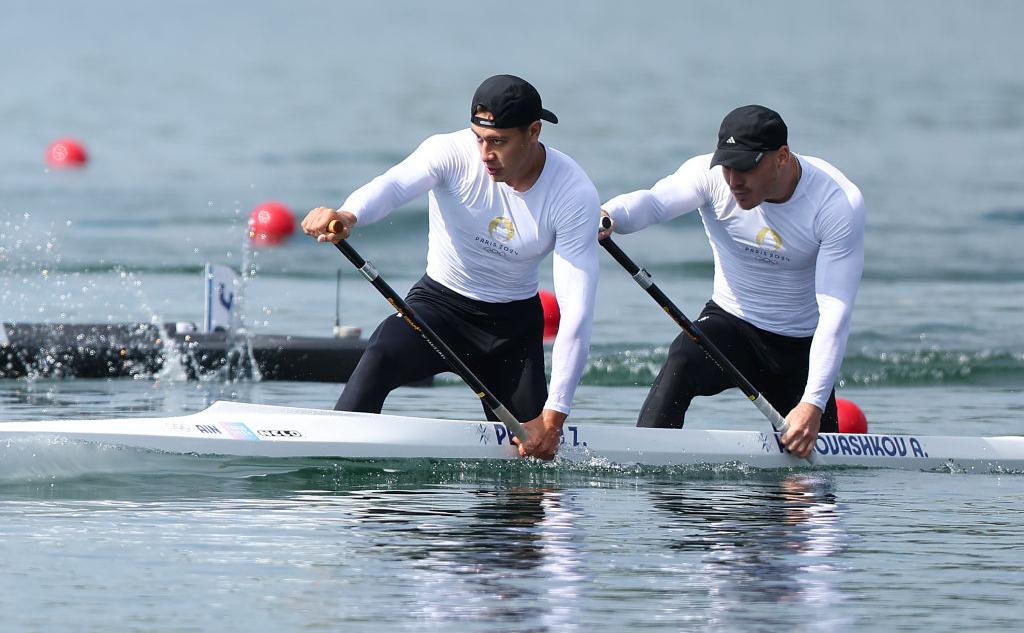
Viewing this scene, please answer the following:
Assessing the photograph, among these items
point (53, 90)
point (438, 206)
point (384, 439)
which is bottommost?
point (384, 439)

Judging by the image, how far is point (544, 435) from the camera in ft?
28.1

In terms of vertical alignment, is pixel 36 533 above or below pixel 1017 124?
below

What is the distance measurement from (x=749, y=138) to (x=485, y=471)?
1963mm

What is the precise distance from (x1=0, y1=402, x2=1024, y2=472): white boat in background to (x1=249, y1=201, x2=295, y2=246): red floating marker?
13.2 metres

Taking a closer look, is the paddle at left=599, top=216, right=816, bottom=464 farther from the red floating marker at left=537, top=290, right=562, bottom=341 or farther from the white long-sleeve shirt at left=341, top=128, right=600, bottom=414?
the red floating marker at left=537, top=290, right=562, bottom=341

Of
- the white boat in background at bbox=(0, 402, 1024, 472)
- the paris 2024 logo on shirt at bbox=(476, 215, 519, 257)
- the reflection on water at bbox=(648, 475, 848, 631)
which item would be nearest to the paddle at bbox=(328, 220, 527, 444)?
the white boat in background at bbox=(0, 402, 1024, 472)

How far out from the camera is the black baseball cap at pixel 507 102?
8062 millimetres

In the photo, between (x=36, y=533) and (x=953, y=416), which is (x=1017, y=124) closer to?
(x=953, y=416)

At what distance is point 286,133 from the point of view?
152 ft

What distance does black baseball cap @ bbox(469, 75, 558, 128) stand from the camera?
8.06m

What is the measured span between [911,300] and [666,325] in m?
4.32

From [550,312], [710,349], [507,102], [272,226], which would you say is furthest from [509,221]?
[272,226]

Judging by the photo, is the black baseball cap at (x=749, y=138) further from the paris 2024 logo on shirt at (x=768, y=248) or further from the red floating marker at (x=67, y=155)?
the red floating marker at (x=67, y=155)

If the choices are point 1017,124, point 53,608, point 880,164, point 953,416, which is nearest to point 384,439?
point 53,608
